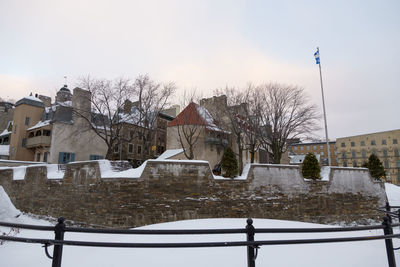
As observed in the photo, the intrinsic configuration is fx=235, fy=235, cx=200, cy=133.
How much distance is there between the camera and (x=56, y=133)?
28.7 metres

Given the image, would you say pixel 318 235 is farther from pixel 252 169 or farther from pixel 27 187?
pixel 27 187

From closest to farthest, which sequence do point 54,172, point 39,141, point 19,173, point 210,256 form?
point 210,256, point 54,172, point 19,173, point 39,141

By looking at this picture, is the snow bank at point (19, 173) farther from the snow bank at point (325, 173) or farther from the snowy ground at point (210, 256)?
the snow bank at point (325, 173)

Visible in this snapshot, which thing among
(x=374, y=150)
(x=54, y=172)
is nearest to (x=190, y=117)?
(x=54, y=172)

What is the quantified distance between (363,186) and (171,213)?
13.7 meters

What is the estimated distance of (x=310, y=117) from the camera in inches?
842

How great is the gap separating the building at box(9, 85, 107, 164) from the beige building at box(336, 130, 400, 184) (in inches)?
2116

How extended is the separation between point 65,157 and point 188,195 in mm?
23112

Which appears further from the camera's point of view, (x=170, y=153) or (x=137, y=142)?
(x=137, y=142)

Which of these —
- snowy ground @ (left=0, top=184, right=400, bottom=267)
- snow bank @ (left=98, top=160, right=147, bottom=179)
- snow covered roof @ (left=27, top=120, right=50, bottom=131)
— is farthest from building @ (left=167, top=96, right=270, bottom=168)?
snowy ground @ (left=0, top=184, right=400, bottom=267)

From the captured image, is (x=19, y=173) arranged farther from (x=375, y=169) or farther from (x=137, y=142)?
(x=375, y=169)

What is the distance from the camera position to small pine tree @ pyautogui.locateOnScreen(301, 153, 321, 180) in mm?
15060

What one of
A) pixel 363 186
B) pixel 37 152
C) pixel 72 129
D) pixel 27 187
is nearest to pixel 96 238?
pixel 27 187

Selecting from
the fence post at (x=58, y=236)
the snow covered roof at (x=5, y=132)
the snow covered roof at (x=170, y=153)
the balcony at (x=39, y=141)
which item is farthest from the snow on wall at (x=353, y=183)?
the snow covered roof at (x=5, y=132)
